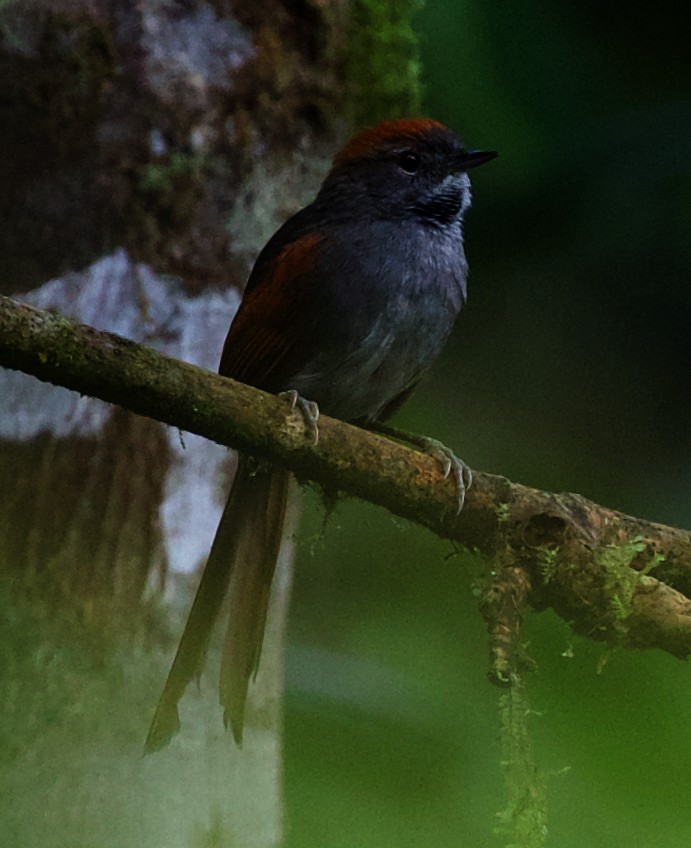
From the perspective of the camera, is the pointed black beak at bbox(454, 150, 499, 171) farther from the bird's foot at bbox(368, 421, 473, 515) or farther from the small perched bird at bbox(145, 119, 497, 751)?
the bird's foot at bbox(368, 421, 473, 515)

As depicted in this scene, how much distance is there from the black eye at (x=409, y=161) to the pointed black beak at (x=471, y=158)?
6 centimetres

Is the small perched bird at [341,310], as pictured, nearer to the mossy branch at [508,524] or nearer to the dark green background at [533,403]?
the dark green background at [533,403]

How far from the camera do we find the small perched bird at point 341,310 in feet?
4.81

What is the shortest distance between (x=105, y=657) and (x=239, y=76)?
2.88 feet

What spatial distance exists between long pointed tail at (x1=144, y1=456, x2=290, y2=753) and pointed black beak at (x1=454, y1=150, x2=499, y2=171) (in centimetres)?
53

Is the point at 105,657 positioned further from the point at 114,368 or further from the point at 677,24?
the point at 677,24

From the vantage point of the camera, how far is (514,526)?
4.29ft

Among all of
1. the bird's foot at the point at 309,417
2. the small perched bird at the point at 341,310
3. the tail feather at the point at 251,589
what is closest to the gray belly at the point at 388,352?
the small perched bird at the point at 341,310

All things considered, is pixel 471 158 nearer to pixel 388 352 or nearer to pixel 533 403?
pixel 388 352

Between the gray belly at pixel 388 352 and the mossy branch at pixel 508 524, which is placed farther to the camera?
the gray belly at pixel 388 352

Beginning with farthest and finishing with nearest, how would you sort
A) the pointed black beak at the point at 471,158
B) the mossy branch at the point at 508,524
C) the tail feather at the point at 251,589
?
the pointed black beak at the point at 471,158
the tail feather at the point at 251,589
the mossy branch at the point at 508,524

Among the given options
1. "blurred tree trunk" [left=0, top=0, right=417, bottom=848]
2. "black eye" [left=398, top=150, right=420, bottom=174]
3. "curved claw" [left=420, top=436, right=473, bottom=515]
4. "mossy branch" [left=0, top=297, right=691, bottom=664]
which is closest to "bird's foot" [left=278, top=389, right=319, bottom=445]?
"mossy branch" [left=0, top=297, right=691, bottom=664]

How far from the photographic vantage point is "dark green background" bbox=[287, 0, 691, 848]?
54.1 inches

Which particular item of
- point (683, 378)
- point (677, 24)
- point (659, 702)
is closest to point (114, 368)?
point (659, 702)
